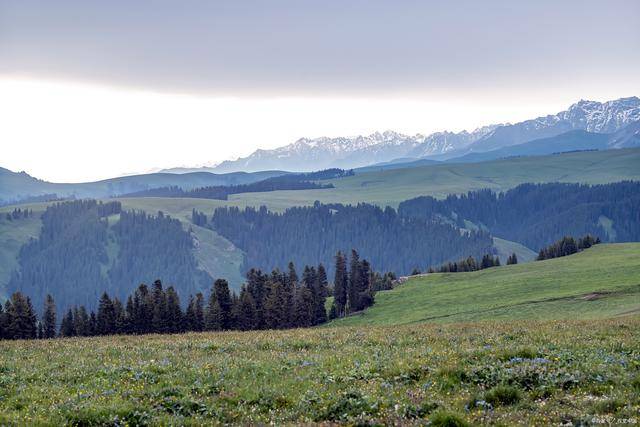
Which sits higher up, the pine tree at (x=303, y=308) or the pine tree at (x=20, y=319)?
the pine tree at (x=20, y=319)

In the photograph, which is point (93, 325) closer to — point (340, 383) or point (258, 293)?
point (258, 293)

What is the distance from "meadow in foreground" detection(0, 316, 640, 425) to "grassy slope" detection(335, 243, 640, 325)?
37367mm

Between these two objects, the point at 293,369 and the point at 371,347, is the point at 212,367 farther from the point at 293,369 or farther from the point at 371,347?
the point at 371,347

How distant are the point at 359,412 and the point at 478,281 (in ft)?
328

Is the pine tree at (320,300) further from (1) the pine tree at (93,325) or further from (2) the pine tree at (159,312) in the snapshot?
(1) the pine tree at (93,325)

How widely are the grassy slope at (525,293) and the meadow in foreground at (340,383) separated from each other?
123 ft

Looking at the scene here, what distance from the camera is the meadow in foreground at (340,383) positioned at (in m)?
14.8

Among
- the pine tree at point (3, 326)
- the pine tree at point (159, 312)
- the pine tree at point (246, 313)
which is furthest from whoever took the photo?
the pine tree at point (246, 313)

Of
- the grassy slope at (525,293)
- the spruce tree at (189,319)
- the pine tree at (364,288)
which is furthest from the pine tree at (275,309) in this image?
the pine tree at (364,288)

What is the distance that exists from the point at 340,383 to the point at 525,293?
75797mm

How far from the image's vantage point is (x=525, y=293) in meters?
87.3

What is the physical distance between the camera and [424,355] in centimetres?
2192

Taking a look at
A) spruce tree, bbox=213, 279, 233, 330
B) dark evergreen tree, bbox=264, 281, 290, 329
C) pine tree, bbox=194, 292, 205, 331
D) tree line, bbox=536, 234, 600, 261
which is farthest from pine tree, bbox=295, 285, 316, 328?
tree line, bbox=536, 234, 600, 261

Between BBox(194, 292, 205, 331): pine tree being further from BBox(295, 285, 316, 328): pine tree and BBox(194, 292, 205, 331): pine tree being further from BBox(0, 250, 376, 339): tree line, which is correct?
BBox(295, 285, 316, 328): pine tree
